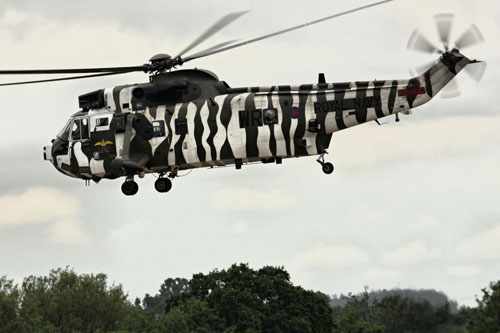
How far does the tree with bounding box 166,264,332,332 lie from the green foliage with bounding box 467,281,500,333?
34.3 metres

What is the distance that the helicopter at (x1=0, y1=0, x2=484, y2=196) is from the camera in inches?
2160

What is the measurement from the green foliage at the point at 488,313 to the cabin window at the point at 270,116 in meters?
43.3

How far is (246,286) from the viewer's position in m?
135

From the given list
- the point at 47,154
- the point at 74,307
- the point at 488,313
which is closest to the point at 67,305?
the point at 74,307

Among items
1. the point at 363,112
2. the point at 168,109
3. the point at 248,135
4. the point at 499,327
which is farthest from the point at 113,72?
the point at 499,327

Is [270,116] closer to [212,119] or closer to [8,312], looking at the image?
[212,119]

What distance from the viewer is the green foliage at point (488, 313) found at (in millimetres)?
94250

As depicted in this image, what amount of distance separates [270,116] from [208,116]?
3.18 meters

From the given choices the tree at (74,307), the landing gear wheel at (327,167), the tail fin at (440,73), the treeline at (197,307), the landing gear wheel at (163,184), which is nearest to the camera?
the tail fin at (440,73)

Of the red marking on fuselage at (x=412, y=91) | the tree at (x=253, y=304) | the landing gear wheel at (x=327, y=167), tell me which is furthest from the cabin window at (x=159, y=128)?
the tree at (x=253, y=304)

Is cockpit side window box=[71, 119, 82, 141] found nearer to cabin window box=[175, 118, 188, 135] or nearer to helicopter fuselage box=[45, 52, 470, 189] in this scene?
helicopter fuselage box=[45, 52, 470, 189]

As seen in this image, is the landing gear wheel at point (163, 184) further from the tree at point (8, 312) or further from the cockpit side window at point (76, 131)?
the tree at point (8, 312)

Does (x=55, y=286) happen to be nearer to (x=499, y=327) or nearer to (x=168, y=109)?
(x=499, y=327)

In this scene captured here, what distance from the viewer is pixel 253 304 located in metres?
132
